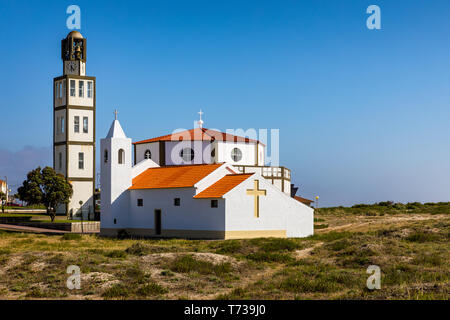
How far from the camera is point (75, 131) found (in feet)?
179

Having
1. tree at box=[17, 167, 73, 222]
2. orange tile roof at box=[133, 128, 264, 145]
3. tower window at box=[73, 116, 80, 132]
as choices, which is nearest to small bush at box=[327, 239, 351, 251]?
orange tile roof at box=[133, 128, 264, 145]

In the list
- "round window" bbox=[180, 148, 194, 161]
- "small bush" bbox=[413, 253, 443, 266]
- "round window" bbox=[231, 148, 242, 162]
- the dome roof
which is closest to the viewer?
"small bush" bbox=[413, 253, 443, 266]

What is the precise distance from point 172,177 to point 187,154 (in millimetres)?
9128

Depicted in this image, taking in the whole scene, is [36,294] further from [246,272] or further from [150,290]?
[246,272]

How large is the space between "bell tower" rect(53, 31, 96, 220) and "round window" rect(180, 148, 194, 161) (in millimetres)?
11635

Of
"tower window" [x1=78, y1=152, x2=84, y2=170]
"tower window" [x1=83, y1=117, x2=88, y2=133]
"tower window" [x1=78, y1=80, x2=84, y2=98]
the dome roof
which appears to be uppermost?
the dome roof

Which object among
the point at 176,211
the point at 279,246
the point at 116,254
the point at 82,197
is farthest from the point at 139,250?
the point at 82,197

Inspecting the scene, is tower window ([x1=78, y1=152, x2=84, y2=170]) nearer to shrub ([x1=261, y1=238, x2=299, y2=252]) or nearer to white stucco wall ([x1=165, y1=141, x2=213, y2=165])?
white stucco wall ([x1=165, y1=141, x2=213, y2=165])

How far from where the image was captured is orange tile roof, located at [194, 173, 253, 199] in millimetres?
34844

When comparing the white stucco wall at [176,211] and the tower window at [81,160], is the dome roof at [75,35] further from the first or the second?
the white stucco wall at [176,211]

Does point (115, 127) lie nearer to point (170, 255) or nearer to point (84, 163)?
point (84, 163)

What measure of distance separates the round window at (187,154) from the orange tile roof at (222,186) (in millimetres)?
11449

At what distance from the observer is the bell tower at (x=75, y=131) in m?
54.1

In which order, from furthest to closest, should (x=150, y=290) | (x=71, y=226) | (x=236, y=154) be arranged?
(x=236, y=154) → (x=71, y=226) → (x=150, y=290)
